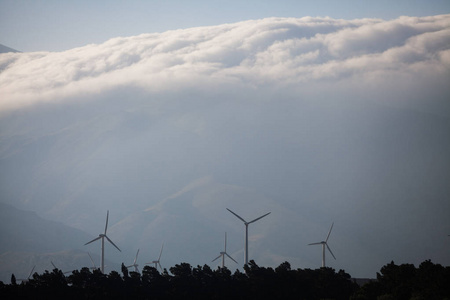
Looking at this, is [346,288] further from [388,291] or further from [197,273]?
[197,273]

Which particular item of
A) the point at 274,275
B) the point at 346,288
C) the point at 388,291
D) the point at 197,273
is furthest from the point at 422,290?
the point at 197,273

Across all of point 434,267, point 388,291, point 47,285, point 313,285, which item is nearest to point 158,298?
point 47,285

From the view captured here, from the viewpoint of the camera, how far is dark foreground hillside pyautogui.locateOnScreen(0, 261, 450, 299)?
133 m

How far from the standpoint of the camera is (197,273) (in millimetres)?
150250

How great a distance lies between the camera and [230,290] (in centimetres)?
14562

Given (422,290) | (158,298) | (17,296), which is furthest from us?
(158,298)

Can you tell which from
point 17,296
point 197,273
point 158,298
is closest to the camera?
point 17,296

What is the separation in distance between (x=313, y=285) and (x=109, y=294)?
140 ft

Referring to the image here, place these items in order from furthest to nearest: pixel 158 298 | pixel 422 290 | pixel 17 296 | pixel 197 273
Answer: pixel 197 273 → pixel 158 298 → pixel 17 296 → pixel 422 290

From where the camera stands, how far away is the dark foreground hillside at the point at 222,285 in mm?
132625

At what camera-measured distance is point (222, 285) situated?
480ft

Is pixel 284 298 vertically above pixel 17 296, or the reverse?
pixel 17 296

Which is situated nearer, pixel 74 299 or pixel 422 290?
pixel 422 290

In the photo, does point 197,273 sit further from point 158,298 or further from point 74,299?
point 74,299
